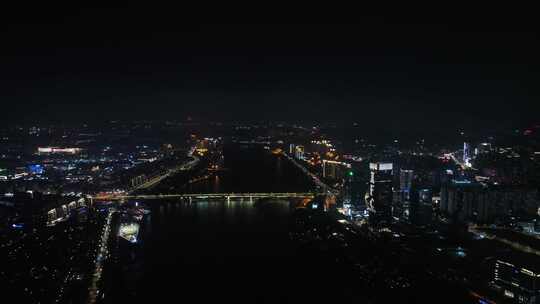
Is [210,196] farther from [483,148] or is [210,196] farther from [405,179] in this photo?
[483,148]

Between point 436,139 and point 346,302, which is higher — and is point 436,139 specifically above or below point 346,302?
above

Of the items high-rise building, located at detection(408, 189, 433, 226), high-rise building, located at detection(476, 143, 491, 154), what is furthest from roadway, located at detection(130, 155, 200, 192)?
high-rise building, located at detection(476, 143, 491, 154)

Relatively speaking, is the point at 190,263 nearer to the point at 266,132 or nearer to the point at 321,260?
the point at 321,260

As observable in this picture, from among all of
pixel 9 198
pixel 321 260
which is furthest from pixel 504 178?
pixel 9 198

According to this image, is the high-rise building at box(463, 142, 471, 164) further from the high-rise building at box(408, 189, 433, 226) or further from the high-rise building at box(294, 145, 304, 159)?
the high-rise building at box(294, 145, 304, 159)

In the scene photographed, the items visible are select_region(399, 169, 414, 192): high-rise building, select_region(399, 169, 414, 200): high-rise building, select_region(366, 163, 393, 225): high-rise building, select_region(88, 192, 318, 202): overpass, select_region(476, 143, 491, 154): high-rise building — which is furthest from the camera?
select_region(476, 143, 491, 154): high-rise building

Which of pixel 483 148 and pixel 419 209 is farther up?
pixel 483 148

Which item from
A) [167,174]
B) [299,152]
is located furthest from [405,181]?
[299,152]

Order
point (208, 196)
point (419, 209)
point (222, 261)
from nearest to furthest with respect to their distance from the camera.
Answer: point (222, 261) < point (419, 209) < point (208, 196)
